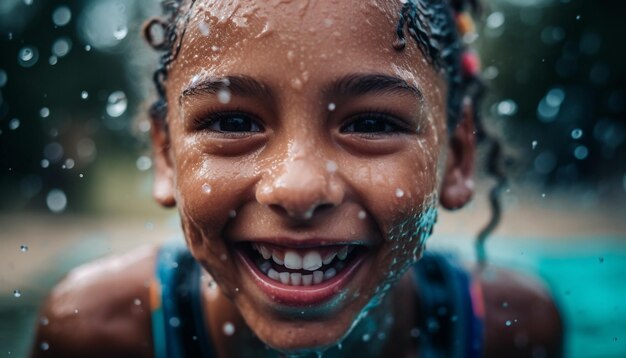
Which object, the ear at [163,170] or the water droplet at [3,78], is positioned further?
the water droplet at [3,78]

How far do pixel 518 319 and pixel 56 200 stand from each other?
1279 centimetres

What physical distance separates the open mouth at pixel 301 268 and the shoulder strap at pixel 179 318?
0.65 m

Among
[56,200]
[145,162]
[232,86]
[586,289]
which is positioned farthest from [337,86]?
[56,200]

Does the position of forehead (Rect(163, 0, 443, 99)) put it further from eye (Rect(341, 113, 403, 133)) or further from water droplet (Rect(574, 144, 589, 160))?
water droplet (Rect(574, 144, 589, 160))

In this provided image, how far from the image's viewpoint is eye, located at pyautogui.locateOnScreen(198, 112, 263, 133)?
4.35 ft

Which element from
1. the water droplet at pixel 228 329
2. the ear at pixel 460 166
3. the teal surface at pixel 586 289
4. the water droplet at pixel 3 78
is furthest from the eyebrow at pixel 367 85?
the water droplet at pixel 3 78

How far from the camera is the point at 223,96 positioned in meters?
1.31

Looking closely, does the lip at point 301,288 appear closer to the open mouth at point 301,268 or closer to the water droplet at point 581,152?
the open mouth at point 301,268

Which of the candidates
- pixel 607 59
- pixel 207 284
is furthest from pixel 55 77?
pixel 207 284

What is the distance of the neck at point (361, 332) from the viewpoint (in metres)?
1.84

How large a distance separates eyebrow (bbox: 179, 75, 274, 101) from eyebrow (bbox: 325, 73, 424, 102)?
Result: 141 mm

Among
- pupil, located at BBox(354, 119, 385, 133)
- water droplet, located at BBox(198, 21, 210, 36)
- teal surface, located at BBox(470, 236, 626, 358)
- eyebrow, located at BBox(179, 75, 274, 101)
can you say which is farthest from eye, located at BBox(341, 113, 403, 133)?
teal surface, located at BBox(470, 236, 626, 358)

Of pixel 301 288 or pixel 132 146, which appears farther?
pixel 132 146

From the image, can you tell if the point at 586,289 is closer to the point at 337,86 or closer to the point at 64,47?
the point at 337,86
